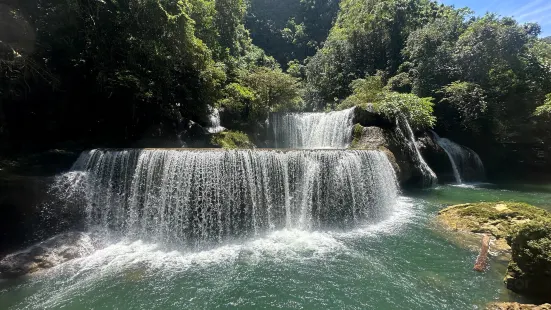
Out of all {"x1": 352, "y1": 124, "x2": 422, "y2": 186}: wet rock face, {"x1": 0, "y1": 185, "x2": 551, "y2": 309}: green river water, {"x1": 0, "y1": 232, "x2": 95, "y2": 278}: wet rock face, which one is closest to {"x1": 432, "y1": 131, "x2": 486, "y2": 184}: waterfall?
{"x1": 352, "y1": 124, "x2": 422, "y2": 186}: wet rock face

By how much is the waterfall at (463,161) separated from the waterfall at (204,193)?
36.1ft

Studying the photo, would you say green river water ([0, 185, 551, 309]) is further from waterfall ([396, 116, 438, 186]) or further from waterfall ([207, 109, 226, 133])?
waterfall ([207, 109, 226, 133])

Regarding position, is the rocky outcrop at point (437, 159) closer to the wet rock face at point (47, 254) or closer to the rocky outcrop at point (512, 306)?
the rocky outcrop at point (512, 306)

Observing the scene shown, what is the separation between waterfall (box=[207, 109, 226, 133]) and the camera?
15.7m

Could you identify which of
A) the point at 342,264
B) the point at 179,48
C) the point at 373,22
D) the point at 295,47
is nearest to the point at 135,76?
the point at 179,48

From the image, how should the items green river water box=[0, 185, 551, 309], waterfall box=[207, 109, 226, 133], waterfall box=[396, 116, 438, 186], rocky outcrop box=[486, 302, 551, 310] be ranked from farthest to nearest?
1. waterfall box=[207, 109, 226, 133]
2. waterfall box=[396, 116, 438, 186]
3. green river water box=[0, 185, 551, 309]
4. rocky outcrop box=[486, 302, 551, 310]

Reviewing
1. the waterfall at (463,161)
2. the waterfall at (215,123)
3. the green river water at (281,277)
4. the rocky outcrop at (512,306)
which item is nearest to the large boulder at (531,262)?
the green river water at (281,277)

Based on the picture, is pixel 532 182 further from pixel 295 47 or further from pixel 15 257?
pixel 295 47

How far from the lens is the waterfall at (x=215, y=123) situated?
15710 mm

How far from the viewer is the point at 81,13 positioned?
10.5m

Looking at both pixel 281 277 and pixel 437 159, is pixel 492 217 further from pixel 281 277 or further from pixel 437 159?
pixel 437 159

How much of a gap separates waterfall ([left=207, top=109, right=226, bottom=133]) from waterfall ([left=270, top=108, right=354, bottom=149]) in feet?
13.6

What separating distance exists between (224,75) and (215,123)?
276 cm

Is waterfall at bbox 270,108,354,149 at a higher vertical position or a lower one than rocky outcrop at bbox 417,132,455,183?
higher
